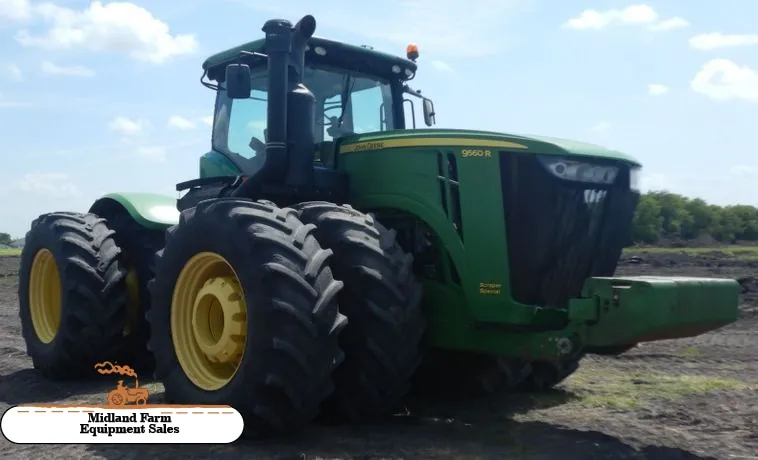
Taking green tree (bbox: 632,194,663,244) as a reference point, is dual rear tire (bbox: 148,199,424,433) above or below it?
below

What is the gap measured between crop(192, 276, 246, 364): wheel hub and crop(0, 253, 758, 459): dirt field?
2.02 ft

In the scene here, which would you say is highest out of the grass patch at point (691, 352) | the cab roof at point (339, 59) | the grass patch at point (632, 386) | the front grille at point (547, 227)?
the cab roof at point (339, 59)

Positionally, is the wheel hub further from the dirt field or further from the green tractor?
the dirt field

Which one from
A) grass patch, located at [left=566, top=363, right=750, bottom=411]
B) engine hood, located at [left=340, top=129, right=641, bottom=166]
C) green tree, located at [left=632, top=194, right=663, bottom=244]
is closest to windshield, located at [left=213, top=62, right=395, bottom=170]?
engine hood, located at [left=340, top=129, right=641, bottom=166]

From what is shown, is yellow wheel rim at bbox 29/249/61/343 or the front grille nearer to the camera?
the front grille

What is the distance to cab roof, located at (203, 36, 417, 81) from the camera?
6391mm

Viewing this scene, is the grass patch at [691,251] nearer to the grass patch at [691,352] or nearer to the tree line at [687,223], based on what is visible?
the tree line at [687,223]

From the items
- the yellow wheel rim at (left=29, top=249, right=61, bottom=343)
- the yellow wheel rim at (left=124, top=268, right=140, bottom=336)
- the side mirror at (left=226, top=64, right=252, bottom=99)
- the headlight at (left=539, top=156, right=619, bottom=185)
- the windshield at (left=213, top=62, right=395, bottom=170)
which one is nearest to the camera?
the headlight at (left=539, top=156, right=619, bottom=185)

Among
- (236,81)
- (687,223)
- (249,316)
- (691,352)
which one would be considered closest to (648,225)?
(687,223)

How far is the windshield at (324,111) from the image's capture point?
6.39 metres

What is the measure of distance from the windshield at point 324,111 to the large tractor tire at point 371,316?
160cm

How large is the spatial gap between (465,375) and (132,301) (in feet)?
10.1
